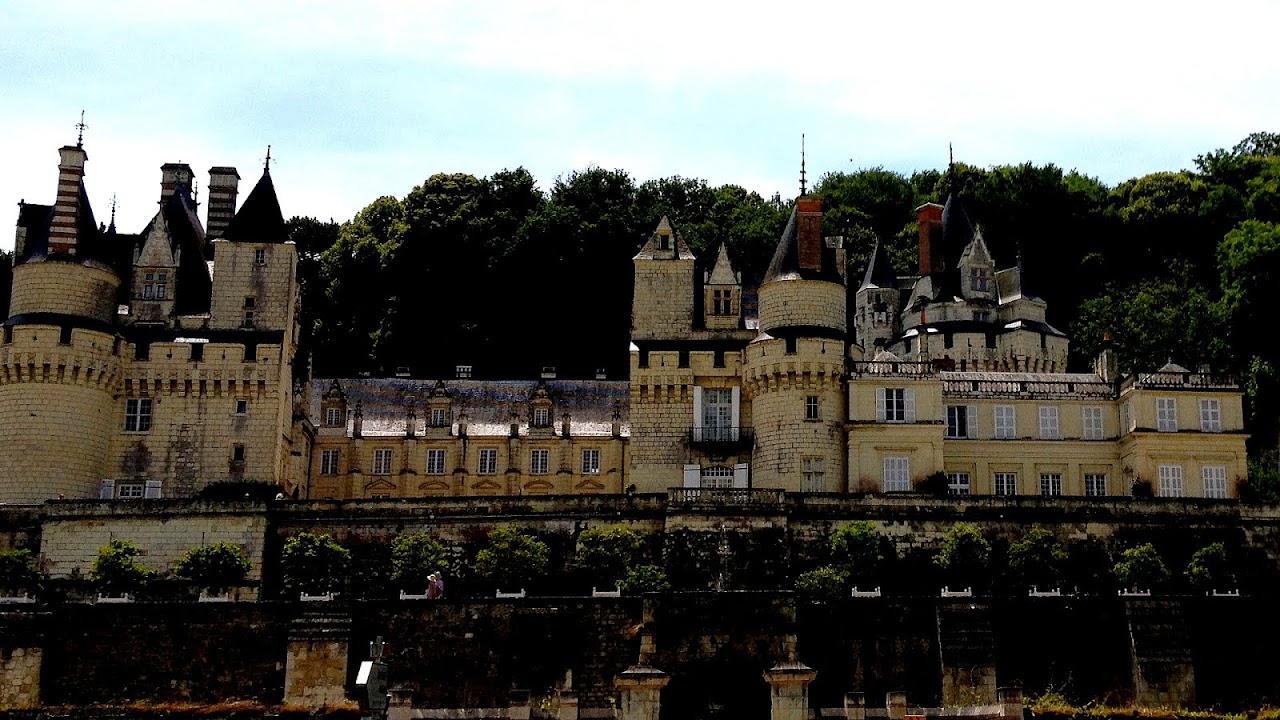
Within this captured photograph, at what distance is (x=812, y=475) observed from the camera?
175 feet

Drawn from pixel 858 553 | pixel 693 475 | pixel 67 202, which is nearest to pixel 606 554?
pixel 858 553

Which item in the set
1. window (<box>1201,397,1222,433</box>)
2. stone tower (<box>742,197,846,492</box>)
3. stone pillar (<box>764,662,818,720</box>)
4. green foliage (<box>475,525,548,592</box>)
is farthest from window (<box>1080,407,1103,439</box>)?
stone pillar (<box>764,662,818,720</box>)

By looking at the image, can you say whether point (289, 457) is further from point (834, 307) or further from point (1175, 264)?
point (1175, 264)

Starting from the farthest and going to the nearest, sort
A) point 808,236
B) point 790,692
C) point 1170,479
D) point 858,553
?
1. point 808,236
2. point 1170,479
3. point 858,553
4. point 790,692

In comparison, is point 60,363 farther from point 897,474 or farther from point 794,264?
point 897,474

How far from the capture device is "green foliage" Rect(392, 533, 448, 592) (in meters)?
47.8

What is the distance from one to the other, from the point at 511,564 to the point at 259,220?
16.7 meters

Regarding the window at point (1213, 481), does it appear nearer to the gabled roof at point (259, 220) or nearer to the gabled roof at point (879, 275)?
the gabled roof at point (879, 275)

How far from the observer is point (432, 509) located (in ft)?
167

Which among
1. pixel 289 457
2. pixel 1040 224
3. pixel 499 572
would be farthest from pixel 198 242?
pixel 1040 224

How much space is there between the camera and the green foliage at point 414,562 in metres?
47.8

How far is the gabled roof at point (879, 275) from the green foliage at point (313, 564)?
99.5 feet

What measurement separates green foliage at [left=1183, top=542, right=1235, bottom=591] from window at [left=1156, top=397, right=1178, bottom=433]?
5.38 m

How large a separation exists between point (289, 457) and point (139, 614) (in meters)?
15.5
